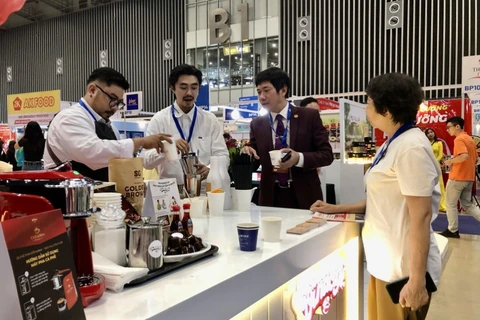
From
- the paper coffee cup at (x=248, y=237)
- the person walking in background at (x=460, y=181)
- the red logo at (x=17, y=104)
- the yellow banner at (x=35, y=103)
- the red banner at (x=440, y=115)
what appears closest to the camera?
the paper coffee cup at (x=248, y=237)

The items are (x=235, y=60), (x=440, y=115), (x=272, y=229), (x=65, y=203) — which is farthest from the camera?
(x=235, y=60)

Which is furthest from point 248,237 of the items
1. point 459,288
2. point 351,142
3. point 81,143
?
point 351,142

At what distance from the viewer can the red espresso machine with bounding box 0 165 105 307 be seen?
77cm

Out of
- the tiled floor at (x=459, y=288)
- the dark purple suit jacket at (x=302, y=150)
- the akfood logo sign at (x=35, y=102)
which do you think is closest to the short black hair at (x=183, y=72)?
the dark purple suit jacket at (x=302, y=150)

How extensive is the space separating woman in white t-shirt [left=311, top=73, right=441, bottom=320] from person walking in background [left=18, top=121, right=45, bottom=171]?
181 inches

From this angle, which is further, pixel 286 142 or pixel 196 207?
pixel 286 142

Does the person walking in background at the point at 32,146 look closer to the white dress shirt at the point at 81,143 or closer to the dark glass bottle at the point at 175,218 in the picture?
the white dress shirt at the point at 81,143

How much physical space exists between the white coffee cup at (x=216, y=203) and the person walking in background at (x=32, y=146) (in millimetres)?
3963

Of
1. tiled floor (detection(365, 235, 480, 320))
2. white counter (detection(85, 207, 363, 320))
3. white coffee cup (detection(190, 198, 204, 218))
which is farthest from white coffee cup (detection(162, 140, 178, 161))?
tiled floor (detection(365, 235, 480, 320))

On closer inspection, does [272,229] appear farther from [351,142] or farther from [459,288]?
[351,142]

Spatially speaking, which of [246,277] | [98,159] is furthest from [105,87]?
[246,277]

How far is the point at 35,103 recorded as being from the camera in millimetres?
8914

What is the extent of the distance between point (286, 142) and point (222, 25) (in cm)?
1306

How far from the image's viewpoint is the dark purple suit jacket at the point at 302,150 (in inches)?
101
